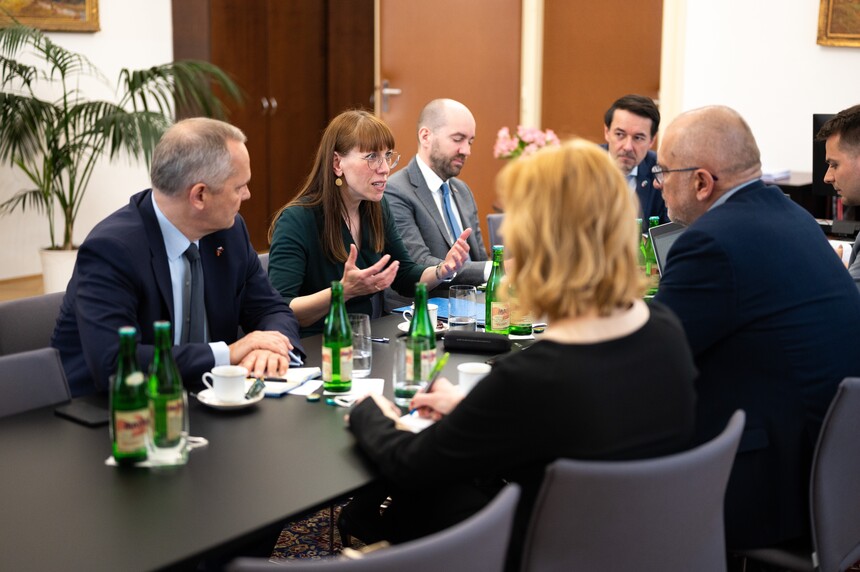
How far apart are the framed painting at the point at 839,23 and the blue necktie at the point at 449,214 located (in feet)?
10.6

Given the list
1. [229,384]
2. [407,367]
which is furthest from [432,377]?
[229,384]

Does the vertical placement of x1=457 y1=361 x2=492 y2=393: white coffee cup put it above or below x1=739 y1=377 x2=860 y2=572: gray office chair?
above

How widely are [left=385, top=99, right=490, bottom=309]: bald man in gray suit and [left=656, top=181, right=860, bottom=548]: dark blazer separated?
5.42 ft

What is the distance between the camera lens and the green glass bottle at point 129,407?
1680 mm

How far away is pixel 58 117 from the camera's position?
5.46 metres

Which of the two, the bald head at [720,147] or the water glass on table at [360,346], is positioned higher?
the bald head at [720,147]

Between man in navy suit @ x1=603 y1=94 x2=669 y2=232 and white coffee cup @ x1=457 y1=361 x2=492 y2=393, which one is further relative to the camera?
man in navy suit @ x1=603 y1=94 x2=669 y2=232

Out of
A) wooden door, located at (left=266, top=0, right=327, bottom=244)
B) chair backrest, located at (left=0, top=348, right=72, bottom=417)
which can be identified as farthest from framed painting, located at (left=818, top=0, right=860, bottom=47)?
chair backrest, located at (left=0, top=348, right=72, bottom=417)

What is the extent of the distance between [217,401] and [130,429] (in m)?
0.36

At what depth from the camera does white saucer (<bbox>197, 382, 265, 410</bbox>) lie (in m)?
2.01

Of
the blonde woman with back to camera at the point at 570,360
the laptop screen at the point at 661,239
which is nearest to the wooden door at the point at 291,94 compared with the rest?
the laptop screen at the point at 661,239

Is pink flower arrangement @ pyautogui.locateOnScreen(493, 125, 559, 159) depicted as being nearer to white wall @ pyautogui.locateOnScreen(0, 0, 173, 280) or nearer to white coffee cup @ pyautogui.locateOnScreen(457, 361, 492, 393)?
white wall @ pyautogui.locateOnScreen(0, 0, 173, 280)

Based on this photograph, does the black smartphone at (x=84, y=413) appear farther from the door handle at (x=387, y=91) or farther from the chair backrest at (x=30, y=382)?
the door handle at (x=387, y=91)

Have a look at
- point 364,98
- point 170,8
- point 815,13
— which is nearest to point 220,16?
point 170,8
